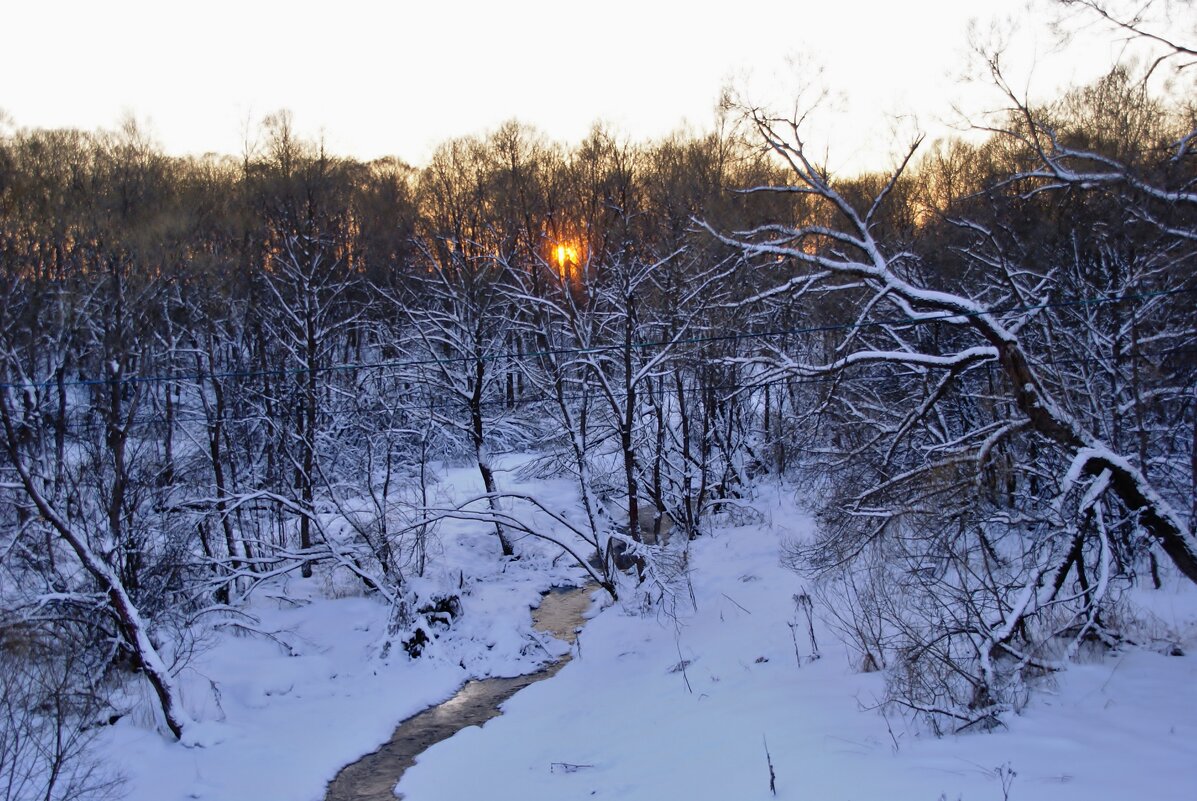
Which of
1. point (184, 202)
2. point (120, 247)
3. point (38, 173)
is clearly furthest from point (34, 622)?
point (38, 173)

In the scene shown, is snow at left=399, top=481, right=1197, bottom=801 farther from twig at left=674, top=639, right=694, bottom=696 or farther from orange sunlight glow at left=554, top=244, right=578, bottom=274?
orange sunlight glow at left=554, top=244, right=578, bottom=274

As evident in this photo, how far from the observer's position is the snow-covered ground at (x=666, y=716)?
7.14 m

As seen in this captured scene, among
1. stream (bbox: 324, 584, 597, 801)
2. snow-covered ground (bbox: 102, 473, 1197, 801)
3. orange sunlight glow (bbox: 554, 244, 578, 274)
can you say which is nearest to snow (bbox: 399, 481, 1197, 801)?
snow-covered ground (bbox: 102, 473, 1197, 801)

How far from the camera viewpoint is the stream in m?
11.3

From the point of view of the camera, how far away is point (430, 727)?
1332 cm

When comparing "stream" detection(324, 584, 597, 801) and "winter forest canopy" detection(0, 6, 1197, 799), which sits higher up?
"winter forest canopy" detection(0, 6, 1197, 799)

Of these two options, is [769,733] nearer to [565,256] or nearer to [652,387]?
[652,387]

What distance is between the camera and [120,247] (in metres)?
18.5

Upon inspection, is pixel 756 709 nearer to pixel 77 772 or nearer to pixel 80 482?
pixel 77 772

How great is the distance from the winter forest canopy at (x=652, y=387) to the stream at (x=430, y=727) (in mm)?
1861

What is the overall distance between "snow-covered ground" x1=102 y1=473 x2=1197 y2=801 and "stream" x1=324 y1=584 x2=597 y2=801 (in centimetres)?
30

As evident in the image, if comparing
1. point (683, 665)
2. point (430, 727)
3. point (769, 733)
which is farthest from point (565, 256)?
point (769, 733)

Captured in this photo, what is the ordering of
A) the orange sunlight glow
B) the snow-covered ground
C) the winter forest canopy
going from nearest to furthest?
the snow-covered ground < the winter forest canopy < the orange sunlight glow

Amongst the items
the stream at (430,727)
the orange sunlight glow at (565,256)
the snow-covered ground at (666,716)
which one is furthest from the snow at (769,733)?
the orange sunlight glow at (565,256)
